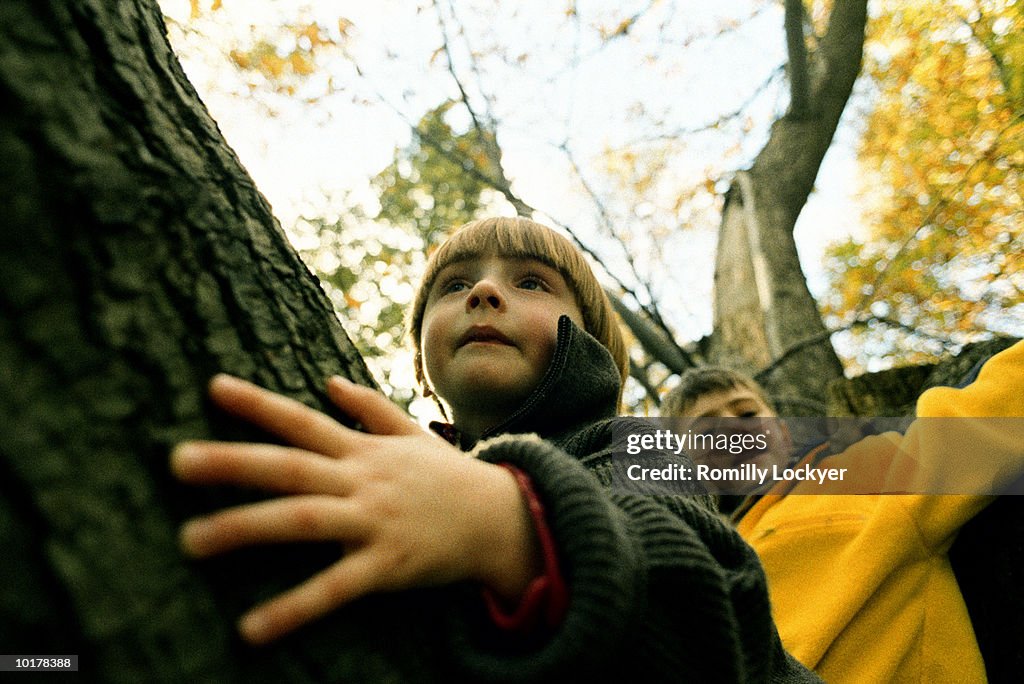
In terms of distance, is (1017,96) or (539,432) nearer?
(539,432)

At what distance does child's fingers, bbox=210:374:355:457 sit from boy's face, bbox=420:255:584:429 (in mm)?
961

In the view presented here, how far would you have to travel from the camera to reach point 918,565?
177 centimetres

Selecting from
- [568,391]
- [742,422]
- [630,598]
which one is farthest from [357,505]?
[742,422]

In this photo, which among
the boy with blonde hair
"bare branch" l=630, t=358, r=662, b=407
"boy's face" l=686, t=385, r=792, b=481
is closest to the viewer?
the boy with blonde hair

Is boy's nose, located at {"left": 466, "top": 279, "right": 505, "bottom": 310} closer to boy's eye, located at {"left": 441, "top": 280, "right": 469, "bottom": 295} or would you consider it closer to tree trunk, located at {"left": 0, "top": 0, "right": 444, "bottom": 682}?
boy's eye, located at {"left": 441, "top": 280, "right": 469, "bottom": 295}

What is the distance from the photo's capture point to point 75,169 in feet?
1.84

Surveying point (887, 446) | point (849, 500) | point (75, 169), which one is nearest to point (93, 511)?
point (75, 169)

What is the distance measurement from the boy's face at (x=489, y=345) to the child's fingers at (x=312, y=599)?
1.03m

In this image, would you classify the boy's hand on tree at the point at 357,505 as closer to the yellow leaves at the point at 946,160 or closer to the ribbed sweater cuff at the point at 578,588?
the ribbed sweater cuff at the point at 578,588

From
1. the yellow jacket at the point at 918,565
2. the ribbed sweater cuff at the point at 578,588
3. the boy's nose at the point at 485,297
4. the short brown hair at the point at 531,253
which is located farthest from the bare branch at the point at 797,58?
the ribbed sweater cuff at the point at 578,588

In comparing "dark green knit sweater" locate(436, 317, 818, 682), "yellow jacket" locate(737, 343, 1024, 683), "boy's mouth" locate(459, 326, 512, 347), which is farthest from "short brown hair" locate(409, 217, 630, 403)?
"dark green knit sweater" locate(436, 317, 818, 682)

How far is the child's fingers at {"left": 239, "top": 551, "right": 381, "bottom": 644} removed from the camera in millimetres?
534

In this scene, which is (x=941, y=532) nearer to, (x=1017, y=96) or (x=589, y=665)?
(x=589, y=665)

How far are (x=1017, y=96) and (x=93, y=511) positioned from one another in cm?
515
